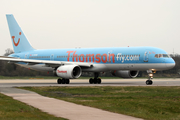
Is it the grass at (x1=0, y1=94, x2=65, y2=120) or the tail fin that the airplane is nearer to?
the tail fin

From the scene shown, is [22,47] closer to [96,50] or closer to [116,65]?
[96,50]

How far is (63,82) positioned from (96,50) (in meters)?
5.56

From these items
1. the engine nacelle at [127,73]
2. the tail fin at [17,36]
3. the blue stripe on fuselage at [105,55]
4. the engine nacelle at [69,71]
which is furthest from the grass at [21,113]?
the tail fin at [17,36]

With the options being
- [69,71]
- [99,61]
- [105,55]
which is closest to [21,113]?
[69,71]

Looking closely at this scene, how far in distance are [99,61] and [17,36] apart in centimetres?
1503

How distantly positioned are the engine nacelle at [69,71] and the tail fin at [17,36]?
1106cm

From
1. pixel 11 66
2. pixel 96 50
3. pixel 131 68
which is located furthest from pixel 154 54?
pixel 11 66

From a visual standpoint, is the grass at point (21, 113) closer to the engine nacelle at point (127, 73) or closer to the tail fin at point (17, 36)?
the engine nacelle at point (127, 73)

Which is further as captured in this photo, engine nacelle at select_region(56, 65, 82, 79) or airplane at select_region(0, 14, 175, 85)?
engine nacelle at select_region(56, 65, 82, 79)

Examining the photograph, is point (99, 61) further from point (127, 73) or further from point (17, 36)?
point (17, 36)

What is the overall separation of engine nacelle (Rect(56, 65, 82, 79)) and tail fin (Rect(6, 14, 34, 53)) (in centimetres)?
1106

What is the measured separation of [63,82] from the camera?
3894cm

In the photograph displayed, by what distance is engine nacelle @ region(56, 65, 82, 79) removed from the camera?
120ft

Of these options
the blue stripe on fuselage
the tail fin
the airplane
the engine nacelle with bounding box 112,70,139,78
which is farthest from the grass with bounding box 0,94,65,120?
the tail fin
